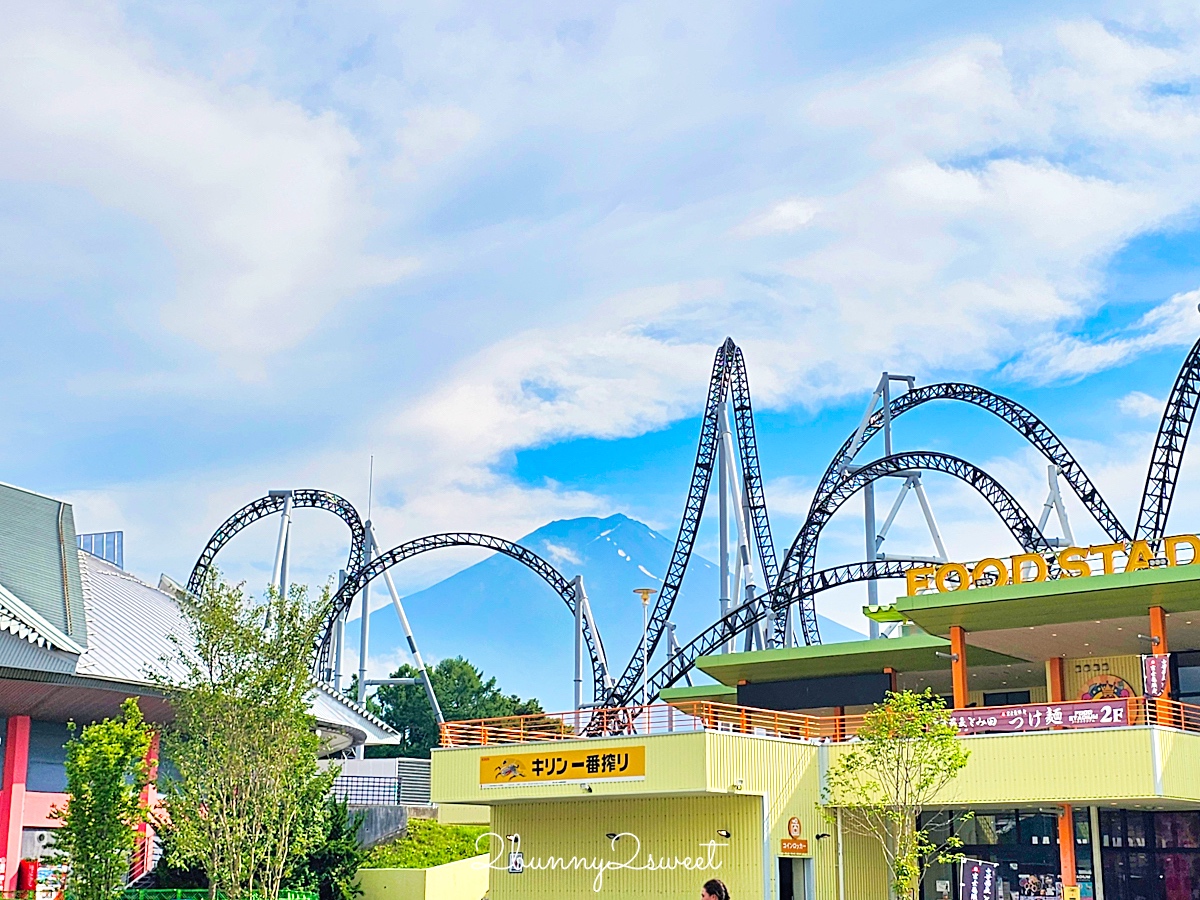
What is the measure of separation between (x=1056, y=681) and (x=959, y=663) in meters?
4.00

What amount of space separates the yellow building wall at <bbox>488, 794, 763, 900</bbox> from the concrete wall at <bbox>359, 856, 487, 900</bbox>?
4.60 meters

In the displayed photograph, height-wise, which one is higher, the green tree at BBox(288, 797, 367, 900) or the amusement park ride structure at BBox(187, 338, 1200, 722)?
the amusement park ride structure at BBox(187, 338, 1200, 722)

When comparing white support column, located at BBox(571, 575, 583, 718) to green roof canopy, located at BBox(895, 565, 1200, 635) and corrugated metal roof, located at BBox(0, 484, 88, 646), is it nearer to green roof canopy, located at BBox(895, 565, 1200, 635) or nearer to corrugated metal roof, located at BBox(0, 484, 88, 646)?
corrugated metal roof, located at BBox(0, 484, 88, 646)

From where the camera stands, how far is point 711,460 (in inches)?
2174

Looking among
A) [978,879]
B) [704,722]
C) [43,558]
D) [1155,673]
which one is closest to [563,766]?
[704,722]

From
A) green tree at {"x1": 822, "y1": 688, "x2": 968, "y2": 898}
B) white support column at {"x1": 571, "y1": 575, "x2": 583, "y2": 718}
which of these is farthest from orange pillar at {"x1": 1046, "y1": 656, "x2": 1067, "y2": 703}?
white support column at {"x1": 571, "y1": 575, "x2": 583, "y2": 718}

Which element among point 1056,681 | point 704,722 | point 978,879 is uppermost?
point 1056,681

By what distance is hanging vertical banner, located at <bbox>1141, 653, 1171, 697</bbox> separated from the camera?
28328mm

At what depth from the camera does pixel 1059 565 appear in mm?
29781

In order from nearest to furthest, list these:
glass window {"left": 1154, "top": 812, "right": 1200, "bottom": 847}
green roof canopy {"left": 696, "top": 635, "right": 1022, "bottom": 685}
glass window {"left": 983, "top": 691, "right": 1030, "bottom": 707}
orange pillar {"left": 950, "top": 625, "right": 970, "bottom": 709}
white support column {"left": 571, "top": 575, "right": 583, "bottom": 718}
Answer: glass window {"left": 1154, "top": 812, "right": 1200, "bottom": 847} < orange pillar {"left": 950, "top": 625, "right": 970, "bottom": 709} < green roof canopy {"left": 696, "top": 635, "right": 1022, "bottom": 685} < glass window {"left": 983, "top": 691, "right": 1030, "bottom": 707} < white support column {"left": 571, "top": 575, "right": 583, "bottom": 718}

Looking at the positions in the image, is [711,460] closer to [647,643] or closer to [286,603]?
[647,643]

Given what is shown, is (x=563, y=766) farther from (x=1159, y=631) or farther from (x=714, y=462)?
(x=714, y=462)

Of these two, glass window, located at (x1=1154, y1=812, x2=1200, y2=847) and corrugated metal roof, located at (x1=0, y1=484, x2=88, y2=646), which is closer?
glass window, located at (x1=1154, y1=812, x2=1200, y2=847)

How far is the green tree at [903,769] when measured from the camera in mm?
26516
